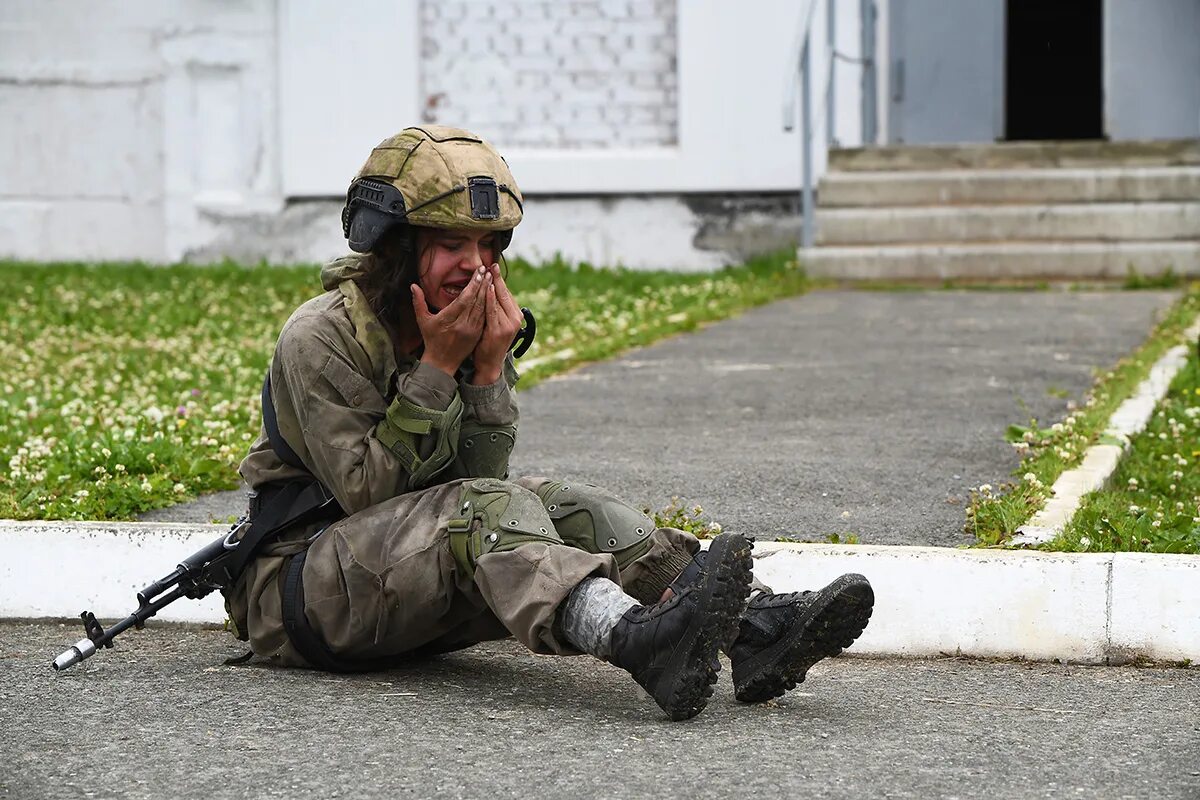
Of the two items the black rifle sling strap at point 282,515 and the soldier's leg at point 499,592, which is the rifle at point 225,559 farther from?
the soldier's leg at point 499,592

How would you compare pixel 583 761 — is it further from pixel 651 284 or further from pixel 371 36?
pixel 371 36

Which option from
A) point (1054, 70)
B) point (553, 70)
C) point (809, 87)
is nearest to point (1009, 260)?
point (809, 87)

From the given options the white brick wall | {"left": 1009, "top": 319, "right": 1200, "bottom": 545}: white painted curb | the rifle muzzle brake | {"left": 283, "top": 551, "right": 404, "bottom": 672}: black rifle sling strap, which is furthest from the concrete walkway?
the white brick wall

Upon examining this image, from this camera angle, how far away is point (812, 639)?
3502mm

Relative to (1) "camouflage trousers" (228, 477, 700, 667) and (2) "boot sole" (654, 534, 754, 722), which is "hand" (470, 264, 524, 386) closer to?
(1) "camouflage trousers" (228, 477, 700, 667)

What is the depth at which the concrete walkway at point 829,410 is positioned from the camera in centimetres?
529

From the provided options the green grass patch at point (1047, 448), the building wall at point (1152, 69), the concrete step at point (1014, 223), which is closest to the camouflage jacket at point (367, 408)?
the green grass patch at point (1047, 448)

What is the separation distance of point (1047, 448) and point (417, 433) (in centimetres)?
283

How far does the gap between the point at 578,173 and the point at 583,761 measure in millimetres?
11185

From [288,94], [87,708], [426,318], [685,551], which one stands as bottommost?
[87,708]

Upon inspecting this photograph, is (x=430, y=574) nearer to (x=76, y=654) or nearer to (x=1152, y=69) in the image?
(x=76, y=654)

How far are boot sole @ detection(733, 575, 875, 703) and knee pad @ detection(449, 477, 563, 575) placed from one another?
1.56ft

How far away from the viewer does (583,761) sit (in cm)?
322

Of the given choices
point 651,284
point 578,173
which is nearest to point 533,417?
point 651,284
